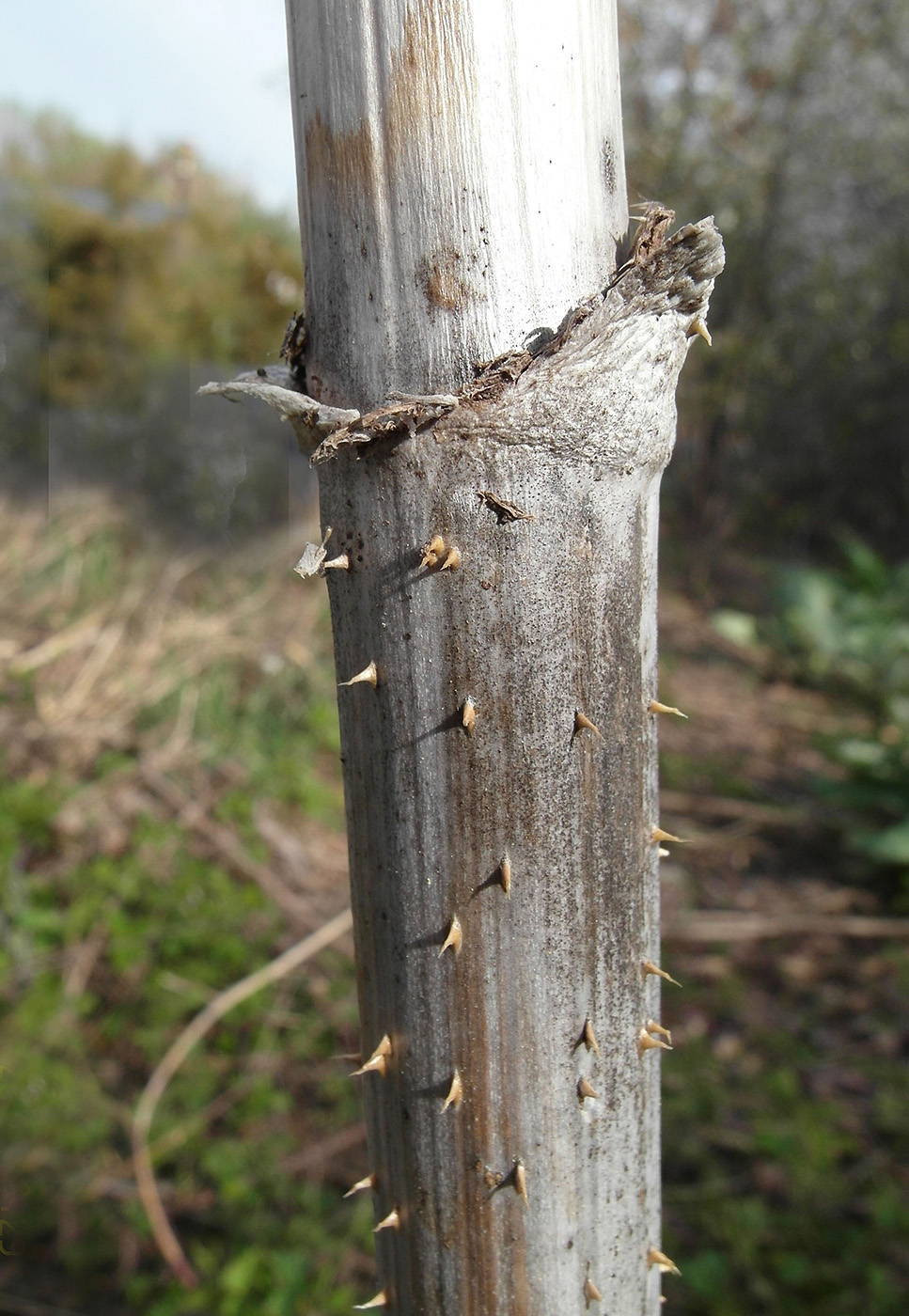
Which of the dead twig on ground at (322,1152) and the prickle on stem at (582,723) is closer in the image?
the prickle on stem at (582,723)

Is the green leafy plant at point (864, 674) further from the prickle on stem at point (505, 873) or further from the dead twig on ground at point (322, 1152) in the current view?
the prickle on stem at point (505, 873)

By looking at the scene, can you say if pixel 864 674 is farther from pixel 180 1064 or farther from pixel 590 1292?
pixel 590 1292

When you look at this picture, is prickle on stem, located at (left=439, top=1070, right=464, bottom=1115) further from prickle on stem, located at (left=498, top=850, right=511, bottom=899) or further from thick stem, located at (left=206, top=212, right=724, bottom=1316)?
prickle on stem, located at (left=498, top=850, right=511, bottom=899)

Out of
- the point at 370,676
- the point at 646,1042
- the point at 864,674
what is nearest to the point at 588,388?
the point at 370,676

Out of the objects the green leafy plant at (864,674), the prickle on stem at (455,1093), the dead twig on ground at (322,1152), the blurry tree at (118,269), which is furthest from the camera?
the blurry tree at (118,269)

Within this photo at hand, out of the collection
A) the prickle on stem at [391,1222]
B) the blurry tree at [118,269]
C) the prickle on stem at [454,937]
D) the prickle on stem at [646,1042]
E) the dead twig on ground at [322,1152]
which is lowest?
the dead twig on ground at [322,1152]

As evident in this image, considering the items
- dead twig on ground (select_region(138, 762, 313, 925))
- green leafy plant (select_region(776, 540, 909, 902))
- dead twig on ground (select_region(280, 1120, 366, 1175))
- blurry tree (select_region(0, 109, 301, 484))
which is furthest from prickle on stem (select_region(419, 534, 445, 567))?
blurry tree (select_region(0, 109, 301, 484))

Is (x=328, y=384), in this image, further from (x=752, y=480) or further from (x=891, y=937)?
(x=752, y=480)

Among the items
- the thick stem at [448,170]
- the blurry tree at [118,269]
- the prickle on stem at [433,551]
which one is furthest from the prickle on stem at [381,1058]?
the blurry tree at [118,269]
